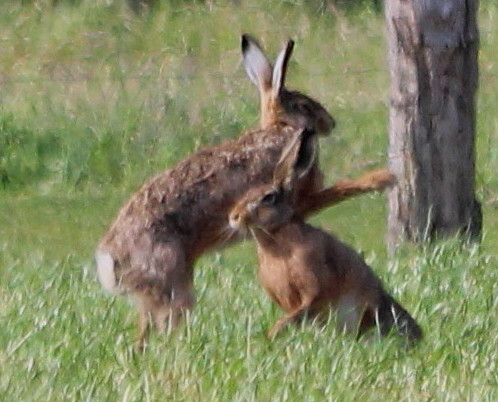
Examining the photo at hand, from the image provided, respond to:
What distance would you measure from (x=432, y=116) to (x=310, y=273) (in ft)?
8.13

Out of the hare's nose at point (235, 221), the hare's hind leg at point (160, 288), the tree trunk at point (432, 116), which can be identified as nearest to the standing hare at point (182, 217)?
the hare's hind leg at point (160, 288)

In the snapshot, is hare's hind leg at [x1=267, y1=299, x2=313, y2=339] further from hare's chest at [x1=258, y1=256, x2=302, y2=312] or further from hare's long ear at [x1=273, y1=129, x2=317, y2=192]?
hare's long ear at [x1=273, y1=129, x2=317, y2=192]

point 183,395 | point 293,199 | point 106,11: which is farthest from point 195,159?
point 106,11

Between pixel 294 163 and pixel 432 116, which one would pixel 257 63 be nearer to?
pixel 432 116

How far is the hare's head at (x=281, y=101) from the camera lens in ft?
25.2

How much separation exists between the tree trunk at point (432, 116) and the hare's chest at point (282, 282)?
2.29 m

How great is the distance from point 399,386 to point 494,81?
8157mm

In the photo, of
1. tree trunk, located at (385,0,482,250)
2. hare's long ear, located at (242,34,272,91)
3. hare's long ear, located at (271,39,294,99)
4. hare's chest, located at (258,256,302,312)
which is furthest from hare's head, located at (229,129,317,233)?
tree trunk, located at (385,0,482,250)

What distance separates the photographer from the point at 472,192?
8.52m

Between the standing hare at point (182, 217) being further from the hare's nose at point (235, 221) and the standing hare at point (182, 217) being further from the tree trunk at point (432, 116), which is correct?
the tree trunk at point (432, 116)

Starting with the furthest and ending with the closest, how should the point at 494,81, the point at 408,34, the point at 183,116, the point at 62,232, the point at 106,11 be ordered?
the point at 106,11, the point at 494,81, the point at 183,116, the point at 62,232, the point at 408,34

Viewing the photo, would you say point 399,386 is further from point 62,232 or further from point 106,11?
point 106,11

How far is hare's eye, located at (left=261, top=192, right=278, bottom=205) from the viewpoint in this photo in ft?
20.5

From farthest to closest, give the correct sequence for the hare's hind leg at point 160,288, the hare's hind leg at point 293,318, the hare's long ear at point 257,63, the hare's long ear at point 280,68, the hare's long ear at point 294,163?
the hare's long ear at point 257,63
the hare's long ear at point 280,68
the hare's long ear at point 294,163
the hare's hind leg at point 160,288
the hare's hind leg at point 293,318
